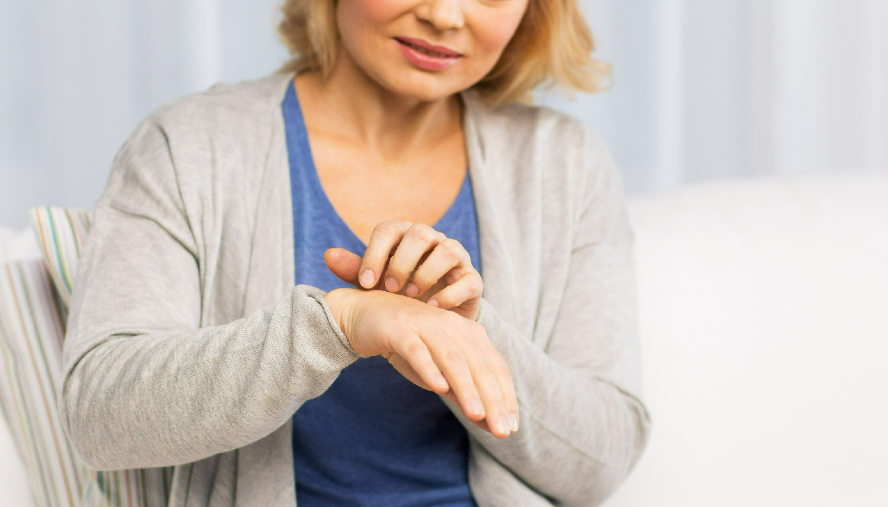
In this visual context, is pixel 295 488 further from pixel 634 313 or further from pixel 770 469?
pixel 770 469

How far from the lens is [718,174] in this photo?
2.15 meters

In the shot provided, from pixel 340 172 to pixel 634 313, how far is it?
0.40m

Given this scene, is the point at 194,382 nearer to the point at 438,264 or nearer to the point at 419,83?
the point at 438,264

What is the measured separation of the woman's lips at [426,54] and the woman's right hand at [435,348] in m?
0.34

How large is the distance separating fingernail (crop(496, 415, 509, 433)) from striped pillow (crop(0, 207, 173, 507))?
53cm

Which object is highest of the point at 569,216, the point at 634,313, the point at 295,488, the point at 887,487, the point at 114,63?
the point at 114,63

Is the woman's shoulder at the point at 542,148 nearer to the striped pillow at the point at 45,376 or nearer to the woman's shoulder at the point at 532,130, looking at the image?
the woman's shoulder at the point at 532,130

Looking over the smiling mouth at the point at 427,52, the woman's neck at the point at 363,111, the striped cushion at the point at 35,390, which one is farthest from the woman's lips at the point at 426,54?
the striped cushion at the point at 35,390

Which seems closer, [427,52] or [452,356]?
[452,356]

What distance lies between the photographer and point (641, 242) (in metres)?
1.28

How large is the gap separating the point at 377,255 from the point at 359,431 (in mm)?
328

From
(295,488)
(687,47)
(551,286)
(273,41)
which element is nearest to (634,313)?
(551,286)

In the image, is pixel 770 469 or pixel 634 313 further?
pixel 770 469

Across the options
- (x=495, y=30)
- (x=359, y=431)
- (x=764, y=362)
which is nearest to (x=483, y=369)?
(x=359, y=431)
